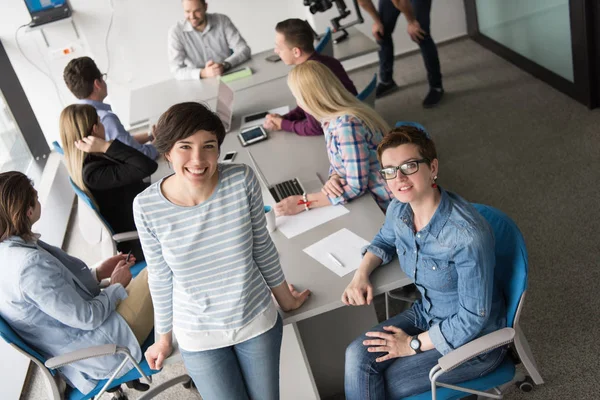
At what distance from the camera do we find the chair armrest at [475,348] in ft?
6.09

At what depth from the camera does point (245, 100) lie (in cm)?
420

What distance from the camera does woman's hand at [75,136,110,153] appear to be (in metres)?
3.04

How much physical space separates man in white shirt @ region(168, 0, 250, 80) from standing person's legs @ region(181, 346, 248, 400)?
304cm

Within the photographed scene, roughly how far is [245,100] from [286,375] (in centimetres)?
228

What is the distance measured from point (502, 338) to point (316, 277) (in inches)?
27.3

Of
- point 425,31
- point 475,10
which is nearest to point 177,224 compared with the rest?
point 425,31

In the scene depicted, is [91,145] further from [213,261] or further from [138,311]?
[213,261]

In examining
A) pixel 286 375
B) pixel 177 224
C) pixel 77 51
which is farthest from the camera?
pixel 77 51

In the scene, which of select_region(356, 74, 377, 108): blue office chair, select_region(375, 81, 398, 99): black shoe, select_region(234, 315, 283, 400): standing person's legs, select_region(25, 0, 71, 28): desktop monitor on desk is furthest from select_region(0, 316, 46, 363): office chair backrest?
select_region(25, 0, 71, 28): desktop monitor on desk

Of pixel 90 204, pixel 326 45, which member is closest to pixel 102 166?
pixel 90 204

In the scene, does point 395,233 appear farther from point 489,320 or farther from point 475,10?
point 475,10

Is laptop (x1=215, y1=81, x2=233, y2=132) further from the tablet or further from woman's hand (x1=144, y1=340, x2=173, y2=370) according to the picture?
woman's hand (x1=144, y1=340, x2=173, y2=370)

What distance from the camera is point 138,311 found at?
8.10 ft

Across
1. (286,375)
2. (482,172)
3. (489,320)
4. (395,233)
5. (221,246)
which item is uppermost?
(221,246)
